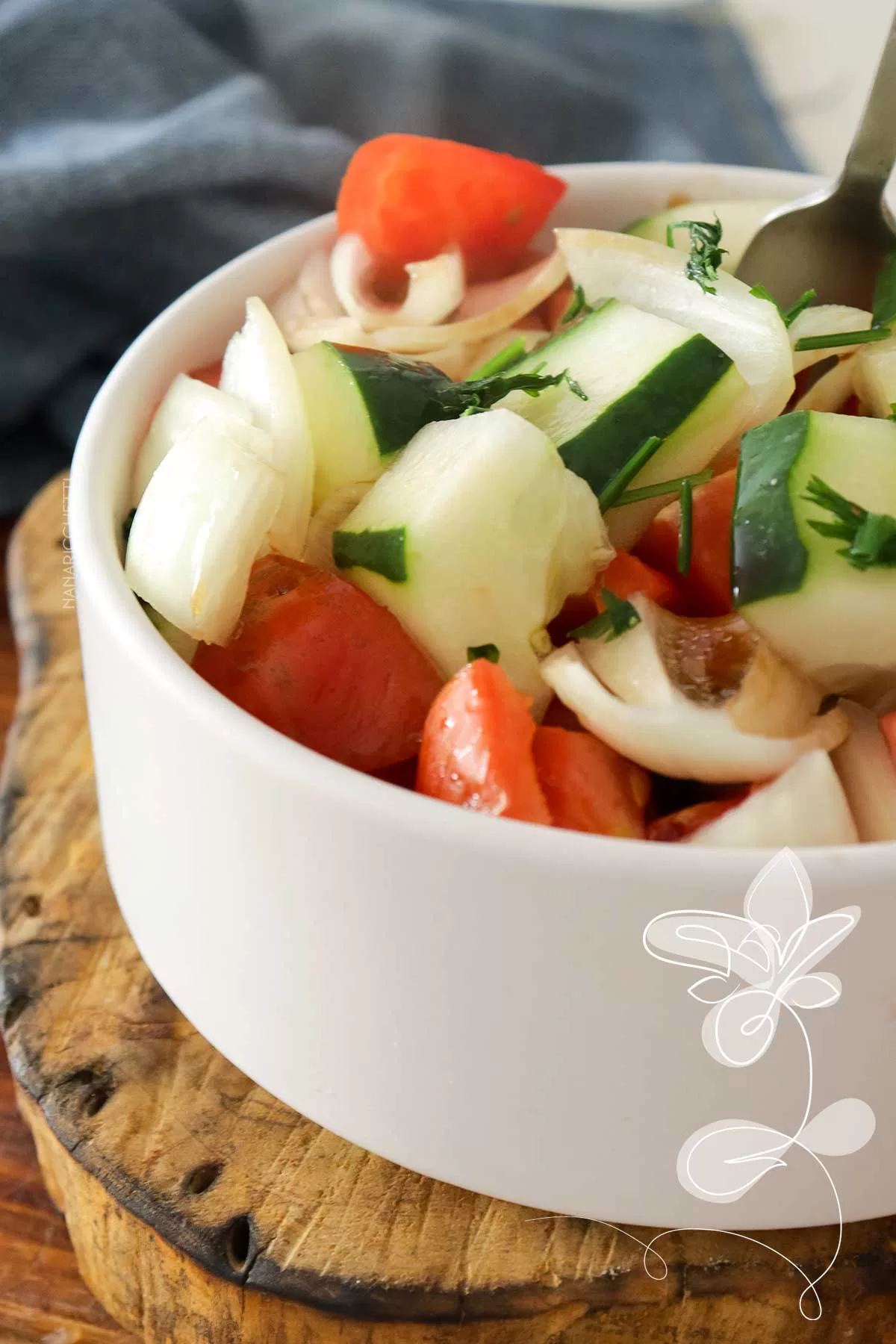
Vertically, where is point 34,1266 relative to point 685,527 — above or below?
below

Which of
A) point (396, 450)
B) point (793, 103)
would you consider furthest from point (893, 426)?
point (793, 103)

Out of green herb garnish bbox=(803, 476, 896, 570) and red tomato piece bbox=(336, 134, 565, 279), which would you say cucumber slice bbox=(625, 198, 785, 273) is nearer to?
red tomato piece bbox=(336, 134, 565, 279)

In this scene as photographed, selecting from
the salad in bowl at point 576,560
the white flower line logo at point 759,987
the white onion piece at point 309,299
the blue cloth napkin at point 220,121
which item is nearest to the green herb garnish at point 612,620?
the salad in bowl at point 576,560

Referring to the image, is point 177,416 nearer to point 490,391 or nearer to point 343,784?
point 490,391

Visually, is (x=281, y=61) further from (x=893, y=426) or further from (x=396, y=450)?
(x=893, y=426)

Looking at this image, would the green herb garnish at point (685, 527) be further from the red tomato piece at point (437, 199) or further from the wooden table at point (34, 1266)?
the wooden table at point (34, 1266)

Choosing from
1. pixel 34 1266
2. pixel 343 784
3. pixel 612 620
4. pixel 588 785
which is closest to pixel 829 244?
pixel 612 620
